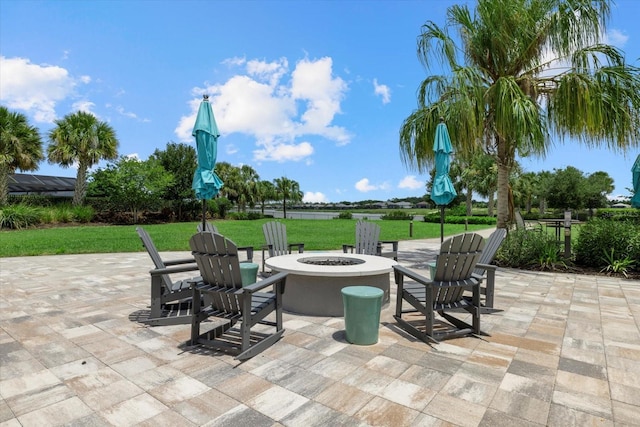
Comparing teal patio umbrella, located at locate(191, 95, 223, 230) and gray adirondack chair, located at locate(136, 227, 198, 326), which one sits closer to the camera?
gray adirondack chair, located at locate(136, 227, 198, 326)

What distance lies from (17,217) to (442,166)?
2027 centimetres

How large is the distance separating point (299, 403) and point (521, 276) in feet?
20.2

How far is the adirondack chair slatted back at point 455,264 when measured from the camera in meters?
3.31

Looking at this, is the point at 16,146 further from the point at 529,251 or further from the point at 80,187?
the point at 529,251

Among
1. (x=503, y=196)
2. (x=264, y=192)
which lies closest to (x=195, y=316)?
(x=503, y=196)

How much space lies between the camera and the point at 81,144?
2077cm

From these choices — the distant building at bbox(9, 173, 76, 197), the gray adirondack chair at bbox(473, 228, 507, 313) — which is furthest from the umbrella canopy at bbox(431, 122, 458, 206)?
the distant building at bbox(9, 173, 76, 197)

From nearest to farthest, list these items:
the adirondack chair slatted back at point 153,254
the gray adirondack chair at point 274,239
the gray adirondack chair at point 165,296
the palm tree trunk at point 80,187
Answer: the gray adirondack chair at point 165,296 < the adirondack chair slatted back at point 153,254 < the gray adirondack chair at point 274,239 < the palm tree trunk at point 80,187

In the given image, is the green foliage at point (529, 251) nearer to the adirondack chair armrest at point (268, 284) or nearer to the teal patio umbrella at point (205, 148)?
the adirondack chair armrest at point (268, 284)

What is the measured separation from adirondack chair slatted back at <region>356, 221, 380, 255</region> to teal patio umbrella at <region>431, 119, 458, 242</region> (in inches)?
60.2

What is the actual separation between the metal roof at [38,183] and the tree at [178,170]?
855 cm

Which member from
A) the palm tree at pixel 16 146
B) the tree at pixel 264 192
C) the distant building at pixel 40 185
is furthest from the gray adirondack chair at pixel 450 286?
the tree at pixel 264 192

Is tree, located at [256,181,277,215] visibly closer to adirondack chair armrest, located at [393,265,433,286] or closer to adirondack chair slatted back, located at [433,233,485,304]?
adirondack chair armrest, located at [393,265,433,286]

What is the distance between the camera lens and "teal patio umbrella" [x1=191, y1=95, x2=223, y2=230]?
5.05m
